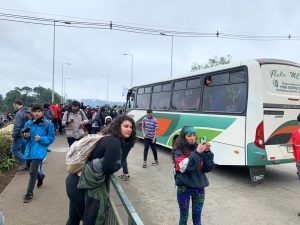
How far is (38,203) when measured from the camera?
513 cm

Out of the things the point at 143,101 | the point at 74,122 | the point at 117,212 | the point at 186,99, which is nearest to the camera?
the point at 117,212

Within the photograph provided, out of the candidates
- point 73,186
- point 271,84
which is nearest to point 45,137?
point 73,186

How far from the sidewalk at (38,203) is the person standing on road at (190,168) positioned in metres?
2.08

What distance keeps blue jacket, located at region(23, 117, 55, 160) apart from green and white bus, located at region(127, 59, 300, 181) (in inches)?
164

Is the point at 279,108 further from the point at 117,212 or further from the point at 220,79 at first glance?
the point at 117,212

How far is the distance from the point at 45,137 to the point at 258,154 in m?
4.60

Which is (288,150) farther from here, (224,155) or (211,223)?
(211,223)

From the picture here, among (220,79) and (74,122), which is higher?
(220,79)

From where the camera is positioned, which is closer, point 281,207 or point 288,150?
point 281,207

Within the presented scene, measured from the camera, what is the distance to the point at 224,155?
7090 mm

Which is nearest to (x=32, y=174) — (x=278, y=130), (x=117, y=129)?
(x=117, y=129)

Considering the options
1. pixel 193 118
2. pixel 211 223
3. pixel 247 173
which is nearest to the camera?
pixel 211 223

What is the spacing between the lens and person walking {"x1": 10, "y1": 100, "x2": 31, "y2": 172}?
7008 millimetres

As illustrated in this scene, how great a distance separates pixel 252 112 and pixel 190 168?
12.2ft
